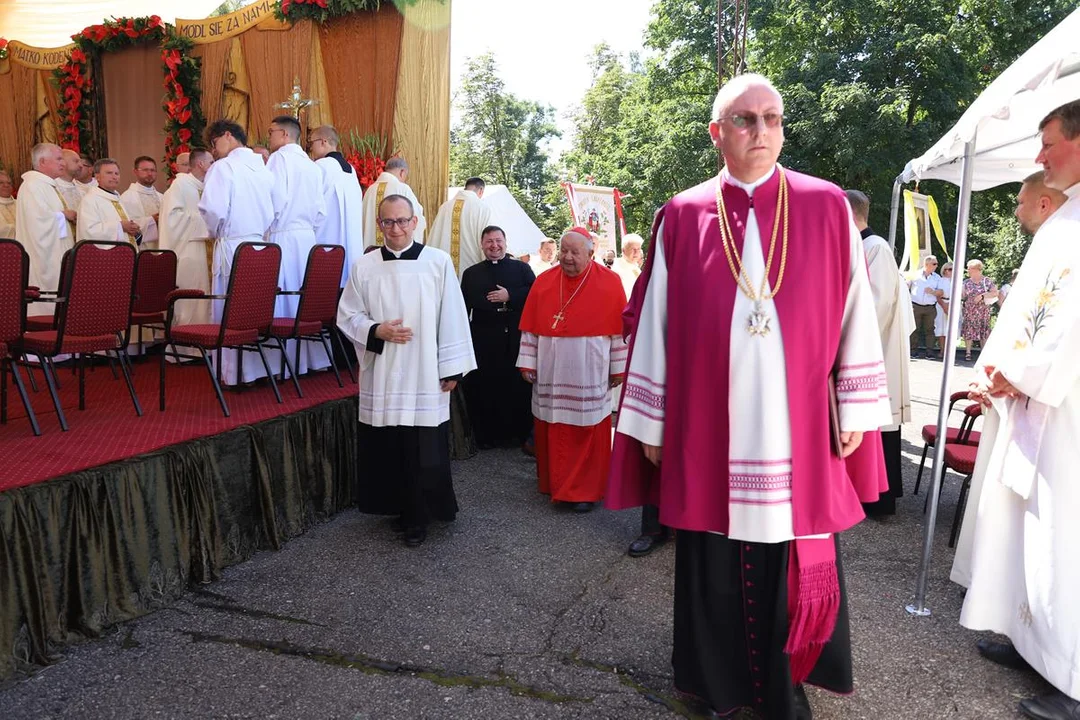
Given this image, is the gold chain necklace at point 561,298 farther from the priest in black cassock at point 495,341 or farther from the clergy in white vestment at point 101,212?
the clergy in white vestment at point 101,212

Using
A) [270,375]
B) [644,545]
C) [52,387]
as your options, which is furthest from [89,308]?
[644,545]

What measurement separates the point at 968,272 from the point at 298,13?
11.7 metres

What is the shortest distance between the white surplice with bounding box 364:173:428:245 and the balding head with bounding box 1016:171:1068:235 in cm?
468

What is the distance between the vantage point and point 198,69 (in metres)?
9.76

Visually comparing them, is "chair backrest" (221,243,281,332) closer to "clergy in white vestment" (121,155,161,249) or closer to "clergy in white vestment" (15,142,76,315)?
"clergy in white vestment" (15,142,76,315)

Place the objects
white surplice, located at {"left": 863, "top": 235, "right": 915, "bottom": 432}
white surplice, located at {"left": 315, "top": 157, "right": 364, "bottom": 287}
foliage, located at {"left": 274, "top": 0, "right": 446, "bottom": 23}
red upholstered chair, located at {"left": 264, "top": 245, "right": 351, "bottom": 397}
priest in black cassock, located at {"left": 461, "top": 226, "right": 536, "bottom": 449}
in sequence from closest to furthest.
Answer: white surplice, located at {"left": 863, "top": 235, "right": 915, "bottom": 432} → red upholstered chair, located at {"left": 264, "top": 245, "right": 351, "bottom": 397} → priest in black cassock, located at {"left": 461, "top": 226, "right": 536, "bottom": 449} → white surplice, located at {"left": 315, "top": 157, "right": 364, "bottom": 287} → foliage, located at {"left": 274, "top": 0, "right": 446, "bottom": 23}

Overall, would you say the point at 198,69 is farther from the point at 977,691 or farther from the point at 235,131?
the point at 977,691

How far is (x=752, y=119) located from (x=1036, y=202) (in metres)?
1.74

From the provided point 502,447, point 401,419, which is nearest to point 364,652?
point 401,419

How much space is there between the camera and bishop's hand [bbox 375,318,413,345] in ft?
13.3

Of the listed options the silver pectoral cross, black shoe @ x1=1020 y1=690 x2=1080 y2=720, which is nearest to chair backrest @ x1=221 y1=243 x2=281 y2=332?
the silver pectoral cross

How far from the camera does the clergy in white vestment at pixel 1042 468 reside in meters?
2.55

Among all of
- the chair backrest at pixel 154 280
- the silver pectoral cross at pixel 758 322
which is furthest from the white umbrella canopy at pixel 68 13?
the silver pectoral cross at pixel 758 322

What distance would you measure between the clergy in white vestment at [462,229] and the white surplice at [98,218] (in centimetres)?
282
